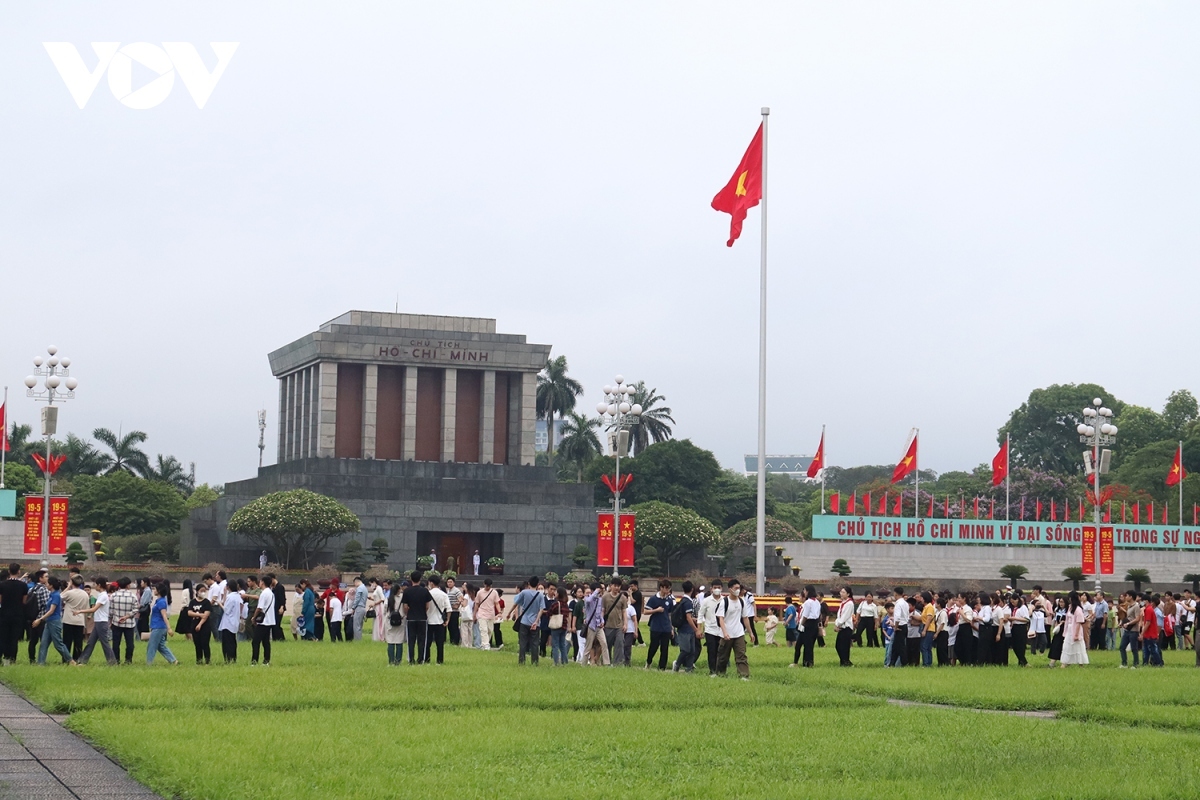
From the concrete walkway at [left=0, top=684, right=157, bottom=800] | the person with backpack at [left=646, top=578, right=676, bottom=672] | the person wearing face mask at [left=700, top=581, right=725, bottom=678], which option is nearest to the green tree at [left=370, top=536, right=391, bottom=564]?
the person with backpack at [left=646, top=578, right=676, bottom=672]

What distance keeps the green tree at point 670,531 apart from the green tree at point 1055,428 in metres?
49.3

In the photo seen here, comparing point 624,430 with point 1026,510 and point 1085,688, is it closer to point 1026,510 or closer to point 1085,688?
point 1085,688

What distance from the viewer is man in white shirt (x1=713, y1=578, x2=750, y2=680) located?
804 inches

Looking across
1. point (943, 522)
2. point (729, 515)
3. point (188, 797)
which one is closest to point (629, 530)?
point (943, 522)

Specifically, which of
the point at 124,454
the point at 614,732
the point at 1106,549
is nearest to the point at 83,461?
the point at 124,454

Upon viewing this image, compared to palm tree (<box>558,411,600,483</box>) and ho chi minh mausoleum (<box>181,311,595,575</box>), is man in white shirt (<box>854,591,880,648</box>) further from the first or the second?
palm tree (<box>558,411,600,483</box>)

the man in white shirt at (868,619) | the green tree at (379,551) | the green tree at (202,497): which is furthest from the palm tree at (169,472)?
the man in white shirt at (868,619)

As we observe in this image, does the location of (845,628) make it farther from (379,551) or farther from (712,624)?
(379,551)

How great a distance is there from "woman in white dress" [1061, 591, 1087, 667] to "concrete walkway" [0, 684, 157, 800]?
1588 centimetres

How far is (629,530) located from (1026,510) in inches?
1938

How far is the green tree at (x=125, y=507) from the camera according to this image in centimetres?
6775

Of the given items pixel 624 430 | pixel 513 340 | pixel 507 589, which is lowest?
pixel 507 589

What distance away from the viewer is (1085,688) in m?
18.7

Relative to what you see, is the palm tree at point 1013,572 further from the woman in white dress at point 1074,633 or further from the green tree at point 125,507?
the green tree at point 125,507
